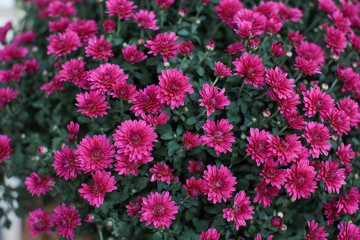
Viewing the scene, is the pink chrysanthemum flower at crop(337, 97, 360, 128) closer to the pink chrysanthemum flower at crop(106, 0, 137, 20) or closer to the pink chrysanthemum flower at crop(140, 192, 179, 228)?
the pink chrysanthemum flower at crop(140, 192, 179, 228)

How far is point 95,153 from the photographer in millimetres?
1043

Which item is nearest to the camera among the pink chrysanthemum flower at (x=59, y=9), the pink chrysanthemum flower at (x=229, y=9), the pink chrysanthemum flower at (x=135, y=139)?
the pink chrysanthemum flower at (x=135, y=139)

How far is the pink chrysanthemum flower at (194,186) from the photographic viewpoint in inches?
42.0

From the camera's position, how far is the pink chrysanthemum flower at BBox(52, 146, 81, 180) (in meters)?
1.09

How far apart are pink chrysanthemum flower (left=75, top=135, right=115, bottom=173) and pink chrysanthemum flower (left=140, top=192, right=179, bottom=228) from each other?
17 centimetres

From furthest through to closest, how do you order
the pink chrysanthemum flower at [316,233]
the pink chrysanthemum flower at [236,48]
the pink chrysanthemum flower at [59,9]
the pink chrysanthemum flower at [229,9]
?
the pink chrysanthemum flower at [59,9]
the pink chrysanthemum flower at [229,9]
the pink chrysanthemum flower at [236,48]
the pink chrysanthemum flower at [316,233]

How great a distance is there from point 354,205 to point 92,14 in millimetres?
1467

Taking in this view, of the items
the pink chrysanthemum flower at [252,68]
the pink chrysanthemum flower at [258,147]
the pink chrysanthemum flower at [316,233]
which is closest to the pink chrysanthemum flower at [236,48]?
the pink chrysanthemum flower at [252,68]

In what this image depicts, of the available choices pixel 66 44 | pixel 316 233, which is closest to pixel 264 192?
pixel 316 233

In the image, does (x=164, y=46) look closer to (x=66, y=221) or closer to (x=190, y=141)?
(x=190, y=141)

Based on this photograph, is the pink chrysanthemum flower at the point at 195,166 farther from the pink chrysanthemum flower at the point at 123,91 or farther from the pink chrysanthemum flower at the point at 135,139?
the pink chrysanthemum flower at the point at 123,91

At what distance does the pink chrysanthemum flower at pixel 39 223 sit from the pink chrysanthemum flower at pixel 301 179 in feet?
2.92

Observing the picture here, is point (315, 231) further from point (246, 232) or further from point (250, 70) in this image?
point (250, 70)

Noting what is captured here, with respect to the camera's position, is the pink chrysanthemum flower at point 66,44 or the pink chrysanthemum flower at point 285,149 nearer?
the pink chrysanthemum flower at point 285,149
